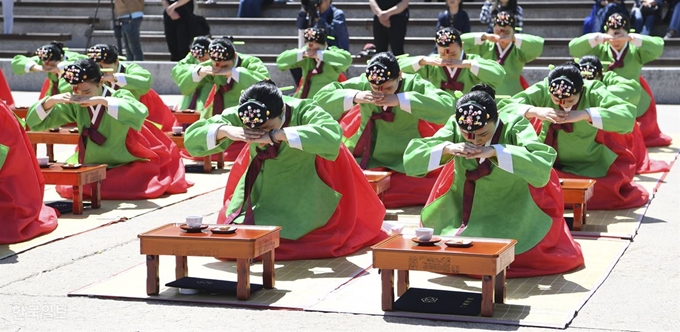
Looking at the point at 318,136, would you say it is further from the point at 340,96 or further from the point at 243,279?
the point at 340,96

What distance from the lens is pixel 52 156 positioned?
11.1 metres

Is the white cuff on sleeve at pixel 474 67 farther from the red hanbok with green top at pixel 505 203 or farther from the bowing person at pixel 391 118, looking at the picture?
the red hanbok with green top at pixel 505 203

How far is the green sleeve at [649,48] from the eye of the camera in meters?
11.1

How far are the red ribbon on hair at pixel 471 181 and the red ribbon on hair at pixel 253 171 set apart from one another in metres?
1.08

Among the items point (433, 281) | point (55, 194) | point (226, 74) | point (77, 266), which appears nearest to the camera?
point (433, 281)

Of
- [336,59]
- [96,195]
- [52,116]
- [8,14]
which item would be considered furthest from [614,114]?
[8,14]

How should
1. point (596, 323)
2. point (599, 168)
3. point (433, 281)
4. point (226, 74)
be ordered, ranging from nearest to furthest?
point (596, 323) < point (433, 281) < point (599, 168) < point (226, 74)

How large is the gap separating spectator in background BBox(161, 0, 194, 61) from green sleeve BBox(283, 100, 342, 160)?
30.4 ft

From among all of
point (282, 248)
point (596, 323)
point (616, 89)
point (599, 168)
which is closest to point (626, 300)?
point (596, 323)

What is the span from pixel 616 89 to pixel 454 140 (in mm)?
2991

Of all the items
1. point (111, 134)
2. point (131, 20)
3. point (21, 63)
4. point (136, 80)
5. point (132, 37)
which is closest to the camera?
point (111, 134)

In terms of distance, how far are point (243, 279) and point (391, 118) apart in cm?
307

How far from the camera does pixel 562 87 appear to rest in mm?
7516

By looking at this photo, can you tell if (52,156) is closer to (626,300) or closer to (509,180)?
(509,180)
